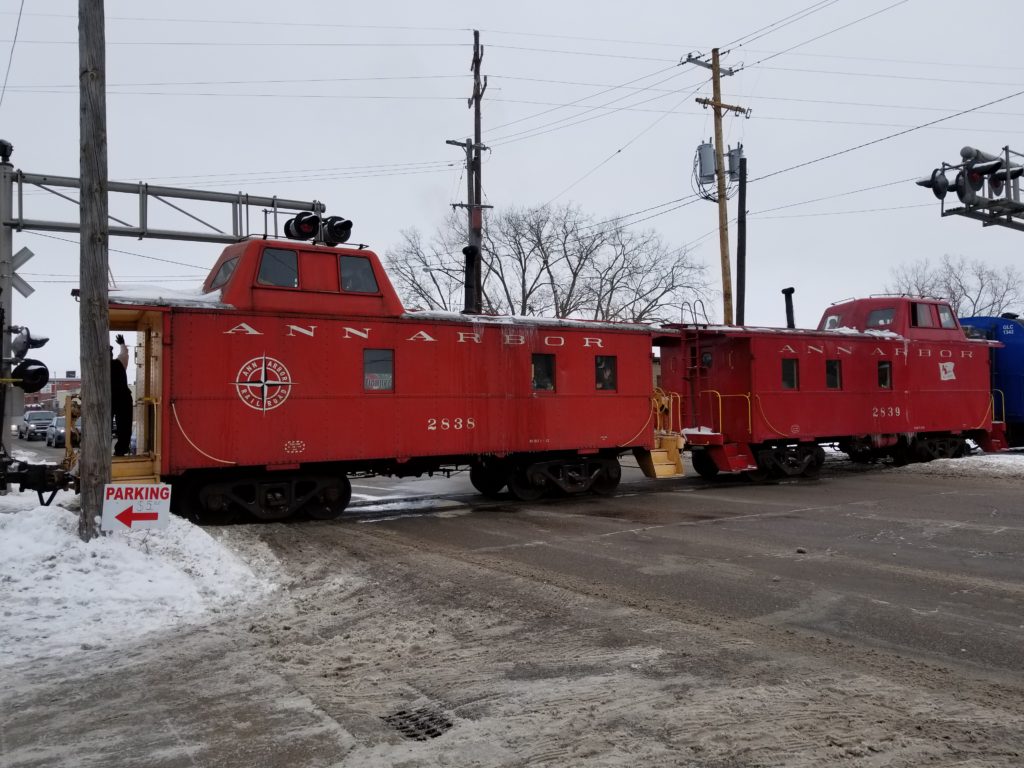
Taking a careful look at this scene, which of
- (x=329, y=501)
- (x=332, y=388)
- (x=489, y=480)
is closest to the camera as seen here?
(x=332, y=388)

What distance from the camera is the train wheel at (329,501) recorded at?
1313cm

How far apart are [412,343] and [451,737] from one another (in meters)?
9.77

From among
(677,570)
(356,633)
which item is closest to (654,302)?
(677,570)

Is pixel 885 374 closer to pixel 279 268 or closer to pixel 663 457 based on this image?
pixel 663 457

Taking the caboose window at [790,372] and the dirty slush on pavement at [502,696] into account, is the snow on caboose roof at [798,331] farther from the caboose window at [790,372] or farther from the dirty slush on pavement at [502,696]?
the dirty slush on pavement at [502,696]

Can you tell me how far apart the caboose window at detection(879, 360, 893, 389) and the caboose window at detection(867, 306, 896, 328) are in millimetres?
1195

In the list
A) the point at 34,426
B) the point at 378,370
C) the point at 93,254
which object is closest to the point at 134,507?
the point at 93,254

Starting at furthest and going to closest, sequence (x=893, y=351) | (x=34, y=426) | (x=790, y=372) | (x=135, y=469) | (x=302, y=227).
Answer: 1. (x=34, y=426)
2. (x=893, y=351)
3. (x=790, y=372)
4. (x=302, y=227)
5. (x=135, y=469)

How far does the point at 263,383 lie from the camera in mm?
12391

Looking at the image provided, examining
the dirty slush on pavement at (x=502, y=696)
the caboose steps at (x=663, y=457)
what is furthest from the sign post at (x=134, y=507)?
the caboose steps at (x=663, y=457)

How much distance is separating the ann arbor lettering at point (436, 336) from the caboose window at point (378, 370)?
0.31 m

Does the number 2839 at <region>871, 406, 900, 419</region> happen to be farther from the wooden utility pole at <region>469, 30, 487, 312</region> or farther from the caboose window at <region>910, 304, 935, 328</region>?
the wooden utility pole at <region>469, 30, 487, 312</region>

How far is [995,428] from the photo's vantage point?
2298 cm

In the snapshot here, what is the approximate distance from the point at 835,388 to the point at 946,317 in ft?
15.8
